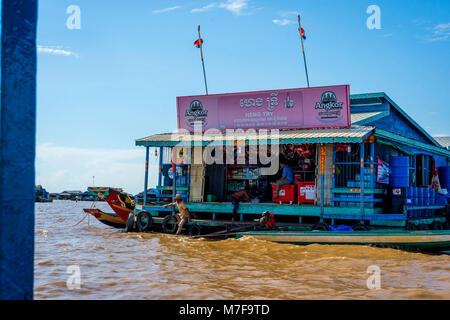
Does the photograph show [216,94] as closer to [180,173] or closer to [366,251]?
[180,173]

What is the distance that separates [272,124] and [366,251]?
21.7ft

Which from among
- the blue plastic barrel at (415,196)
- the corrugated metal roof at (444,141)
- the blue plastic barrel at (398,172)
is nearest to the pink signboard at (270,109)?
the blue plastic barrel at (398,172)

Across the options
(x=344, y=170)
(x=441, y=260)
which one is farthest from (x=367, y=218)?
(x=441, y=260)

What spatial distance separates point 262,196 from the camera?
53.7 feet

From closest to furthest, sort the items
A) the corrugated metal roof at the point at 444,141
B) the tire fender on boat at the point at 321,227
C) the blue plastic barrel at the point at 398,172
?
the tire fender on boat at the point at 321,227 < the blue plastic barrel at the point at 398,172 < the corrugated metal roof at the point at 444,141

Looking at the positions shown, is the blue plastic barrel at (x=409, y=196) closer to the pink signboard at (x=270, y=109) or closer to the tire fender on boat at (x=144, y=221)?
the pink signboard at (x=270, y=109)

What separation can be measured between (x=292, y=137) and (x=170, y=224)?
531 centimetres

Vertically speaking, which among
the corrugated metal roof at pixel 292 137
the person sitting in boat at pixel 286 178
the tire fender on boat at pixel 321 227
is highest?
the corrugated metal roof at pixel 292 137

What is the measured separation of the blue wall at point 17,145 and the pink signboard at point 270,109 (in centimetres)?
1326

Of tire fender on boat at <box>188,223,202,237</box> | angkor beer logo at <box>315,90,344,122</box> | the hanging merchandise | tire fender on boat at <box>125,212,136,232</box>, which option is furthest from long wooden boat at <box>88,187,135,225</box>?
the hanging merchandise

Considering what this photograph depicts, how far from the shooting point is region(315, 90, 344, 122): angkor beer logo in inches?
583

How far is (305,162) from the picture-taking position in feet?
51.5

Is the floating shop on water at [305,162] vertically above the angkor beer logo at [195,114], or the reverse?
the angkor beer logo at [195,114]

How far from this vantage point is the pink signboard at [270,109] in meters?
14.9
